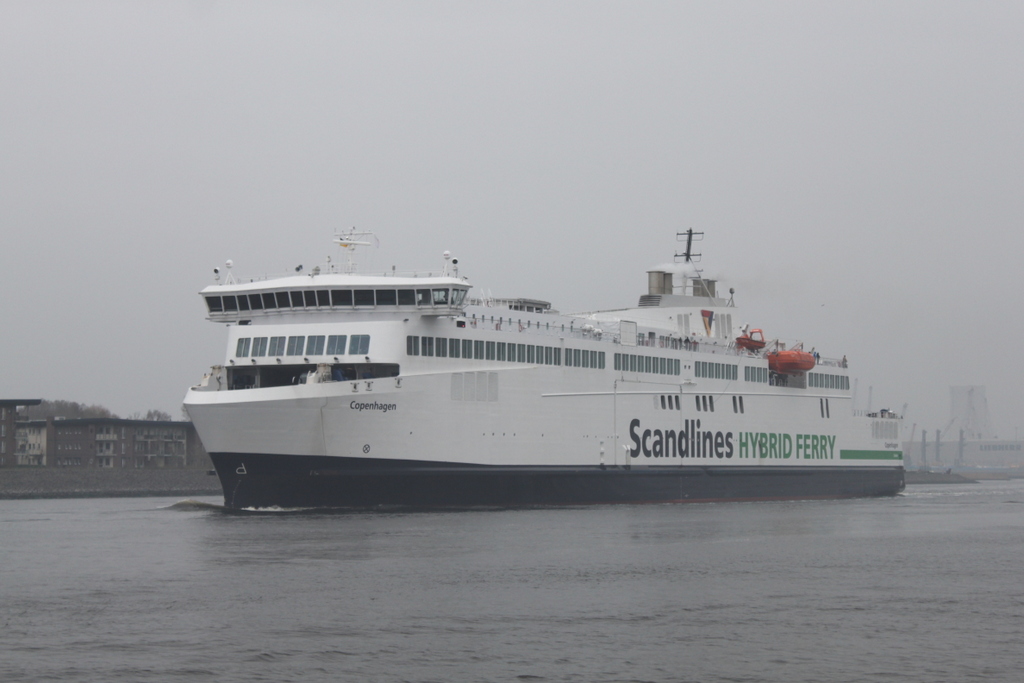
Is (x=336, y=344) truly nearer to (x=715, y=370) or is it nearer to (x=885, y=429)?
(x=715, y=370)

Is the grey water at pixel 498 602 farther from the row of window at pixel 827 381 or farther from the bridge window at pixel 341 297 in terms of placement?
the row of window at pixel 827 381

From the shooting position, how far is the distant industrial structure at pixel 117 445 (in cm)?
8169

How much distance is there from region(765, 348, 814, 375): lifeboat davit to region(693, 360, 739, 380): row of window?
285cm

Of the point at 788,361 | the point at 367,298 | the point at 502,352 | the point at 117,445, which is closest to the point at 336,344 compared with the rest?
the point at 367,298

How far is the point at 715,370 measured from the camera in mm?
51406

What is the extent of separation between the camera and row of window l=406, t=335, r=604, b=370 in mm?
38484

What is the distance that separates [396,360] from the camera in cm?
3766

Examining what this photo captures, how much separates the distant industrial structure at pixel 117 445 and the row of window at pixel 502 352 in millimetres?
41412

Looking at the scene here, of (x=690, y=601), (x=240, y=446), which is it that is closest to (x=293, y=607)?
(x=690, y=601)

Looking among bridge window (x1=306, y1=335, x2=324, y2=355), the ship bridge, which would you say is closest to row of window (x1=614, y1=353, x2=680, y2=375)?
the ship bridge

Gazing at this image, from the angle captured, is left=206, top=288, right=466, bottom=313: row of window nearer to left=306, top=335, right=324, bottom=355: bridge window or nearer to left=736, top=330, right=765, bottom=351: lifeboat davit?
left=306, top=335, right=324, bottom=355: bridge window

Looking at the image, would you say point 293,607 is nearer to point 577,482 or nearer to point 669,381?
point 577,482

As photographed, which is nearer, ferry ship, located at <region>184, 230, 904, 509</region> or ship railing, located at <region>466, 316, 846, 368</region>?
ferry ship, located at <region>184, 230, 904, 509</region>

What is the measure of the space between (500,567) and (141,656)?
10.0 metres
